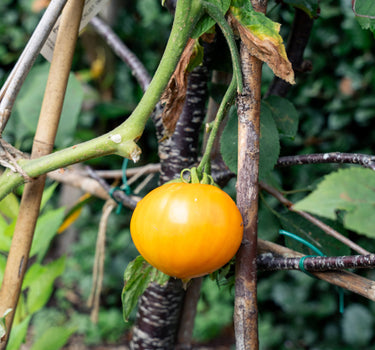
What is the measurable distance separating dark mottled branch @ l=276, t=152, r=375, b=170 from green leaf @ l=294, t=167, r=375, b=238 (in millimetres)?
173

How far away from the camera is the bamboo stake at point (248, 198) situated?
31 cm

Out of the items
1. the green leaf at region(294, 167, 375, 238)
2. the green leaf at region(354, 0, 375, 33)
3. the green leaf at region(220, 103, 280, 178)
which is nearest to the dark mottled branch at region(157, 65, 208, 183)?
the green leaf at region(220, 103, 280, 178)

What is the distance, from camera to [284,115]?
503mm

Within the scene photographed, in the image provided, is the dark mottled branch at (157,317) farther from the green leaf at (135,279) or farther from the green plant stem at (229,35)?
the green plant stem at (229,35)

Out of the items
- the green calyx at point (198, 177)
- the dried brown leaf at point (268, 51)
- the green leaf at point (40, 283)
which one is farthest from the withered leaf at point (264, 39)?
the green leaf at point (40, 283)

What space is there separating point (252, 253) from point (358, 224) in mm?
155

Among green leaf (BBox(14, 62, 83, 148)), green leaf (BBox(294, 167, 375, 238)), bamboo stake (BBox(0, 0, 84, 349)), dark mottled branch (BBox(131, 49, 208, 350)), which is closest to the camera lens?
green leaf (BBox(294, 167, 375, 238))

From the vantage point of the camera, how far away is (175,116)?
1.34 feet

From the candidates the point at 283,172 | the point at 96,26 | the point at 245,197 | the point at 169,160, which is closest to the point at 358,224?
the point at 245,197

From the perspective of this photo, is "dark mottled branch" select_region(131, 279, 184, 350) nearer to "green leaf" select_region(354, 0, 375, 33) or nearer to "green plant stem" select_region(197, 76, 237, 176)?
"green plant stem" select_region(197, 76, 237, 176)

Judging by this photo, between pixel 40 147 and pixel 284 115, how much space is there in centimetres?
30

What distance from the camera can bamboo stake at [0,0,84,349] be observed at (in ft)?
1.36

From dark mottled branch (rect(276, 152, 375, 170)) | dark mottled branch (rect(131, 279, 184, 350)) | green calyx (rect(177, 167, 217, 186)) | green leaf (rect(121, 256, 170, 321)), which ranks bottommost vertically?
dark mottled branch (rect(131, 279, 184, 350))

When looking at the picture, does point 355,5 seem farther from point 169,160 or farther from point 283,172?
point 283,172
